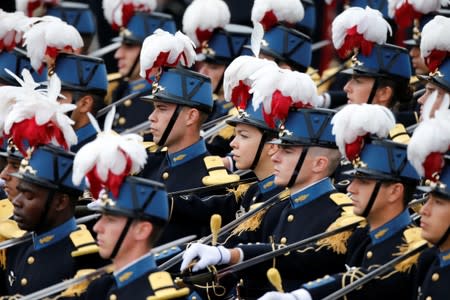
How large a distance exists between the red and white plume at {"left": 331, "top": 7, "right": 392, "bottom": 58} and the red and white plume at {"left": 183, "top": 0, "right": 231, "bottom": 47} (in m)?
2.04

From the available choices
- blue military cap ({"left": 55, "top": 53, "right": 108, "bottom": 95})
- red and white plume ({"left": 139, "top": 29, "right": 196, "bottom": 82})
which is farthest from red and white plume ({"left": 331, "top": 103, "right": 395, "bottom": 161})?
blue military cap ({"left": 55, "top": 53, "right": 108, "bottom": 95})

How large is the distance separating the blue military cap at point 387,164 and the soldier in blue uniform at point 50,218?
1601 millimetres

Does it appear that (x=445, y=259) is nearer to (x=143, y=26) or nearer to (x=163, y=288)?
(x=163, y=288)

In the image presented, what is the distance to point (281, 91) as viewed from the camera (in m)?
9.88

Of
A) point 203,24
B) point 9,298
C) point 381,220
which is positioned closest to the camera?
point 381,220

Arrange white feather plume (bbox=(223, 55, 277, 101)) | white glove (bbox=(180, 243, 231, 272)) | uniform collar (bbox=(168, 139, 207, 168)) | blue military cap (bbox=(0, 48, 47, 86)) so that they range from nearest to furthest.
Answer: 1. white glove (bbox=(180, 243, 231, 272))
2. white feather plume (bbox=(223, 55, 277, 101))
3. uniform collar (bbox=(168, 139, 207, 168))
4. blue military cap (bbox=(0, 48, 47, 86))

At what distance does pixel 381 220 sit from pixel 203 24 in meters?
4.26

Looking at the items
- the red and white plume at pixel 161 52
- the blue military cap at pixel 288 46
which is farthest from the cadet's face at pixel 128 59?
the red and white plume at pixel 161 52

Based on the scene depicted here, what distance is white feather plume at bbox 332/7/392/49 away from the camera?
36.0 feet

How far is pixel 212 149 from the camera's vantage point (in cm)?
1233

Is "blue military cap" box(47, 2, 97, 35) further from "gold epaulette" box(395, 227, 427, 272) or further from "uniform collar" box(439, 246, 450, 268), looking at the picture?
"uniform collar" box(439, 246, 450, 268)

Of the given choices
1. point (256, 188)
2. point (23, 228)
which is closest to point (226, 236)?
point (256, 188)

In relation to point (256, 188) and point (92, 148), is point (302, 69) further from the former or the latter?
point (92, 148)

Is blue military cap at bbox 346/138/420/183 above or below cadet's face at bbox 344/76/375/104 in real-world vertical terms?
above
